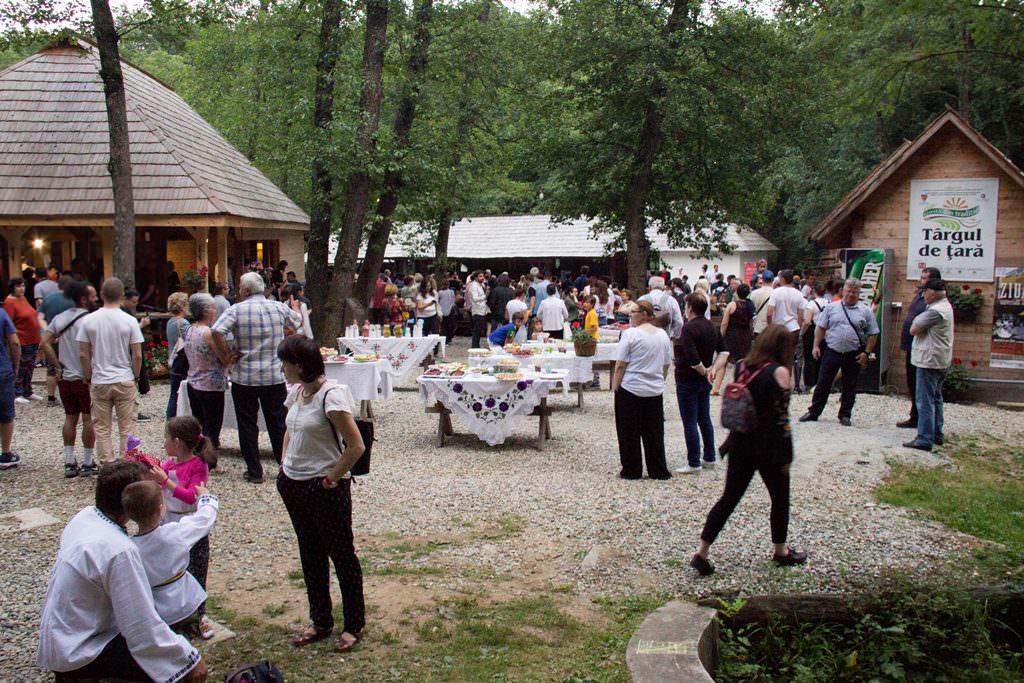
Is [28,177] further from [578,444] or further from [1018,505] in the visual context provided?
[1018,505]

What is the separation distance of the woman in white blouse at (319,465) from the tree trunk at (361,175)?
38.9ft

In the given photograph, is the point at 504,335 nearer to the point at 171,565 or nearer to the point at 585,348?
the point at 585,348

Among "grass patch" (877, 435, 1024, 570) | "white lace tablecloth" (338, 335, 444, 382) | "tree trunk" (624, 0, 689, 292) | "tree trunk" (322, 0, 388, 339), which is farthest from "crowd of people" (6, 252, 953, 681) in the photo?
"tree trunk" (624, 0, 689, 292)

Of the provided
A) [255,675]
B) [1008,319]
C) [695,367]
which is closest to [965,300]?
[1008,319]

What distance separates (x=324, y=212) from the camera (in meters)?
18.7

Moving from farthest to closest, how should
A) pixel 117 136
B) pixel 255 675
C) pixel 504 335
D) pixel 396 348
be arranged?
pixel 396 348 → pixel 117 136 → pixel 504 335 → pixel 255 675

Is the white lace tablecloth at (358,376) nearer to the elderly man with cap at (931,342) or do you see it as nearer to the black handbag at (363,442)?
the black handbag at (363,442)

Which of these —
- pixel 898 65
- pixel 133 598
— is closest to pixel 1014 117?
pixel 898 65

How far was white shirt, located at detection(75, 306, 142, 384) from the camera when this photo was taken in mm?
7840

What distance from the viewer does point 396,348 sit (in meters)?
14.8

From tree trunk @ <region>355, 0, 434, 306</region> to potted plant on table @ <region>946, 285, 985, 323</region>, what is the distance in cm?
999

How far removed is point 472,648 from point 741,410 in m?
2.21

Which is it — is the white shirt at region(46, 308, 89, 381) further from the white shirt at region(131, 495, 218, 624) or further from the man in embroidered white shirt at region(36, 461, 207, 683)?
the man in embroidered white shirt at region(36, 461, 207, 683)

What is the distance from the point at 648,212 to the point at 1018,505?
1718cm
